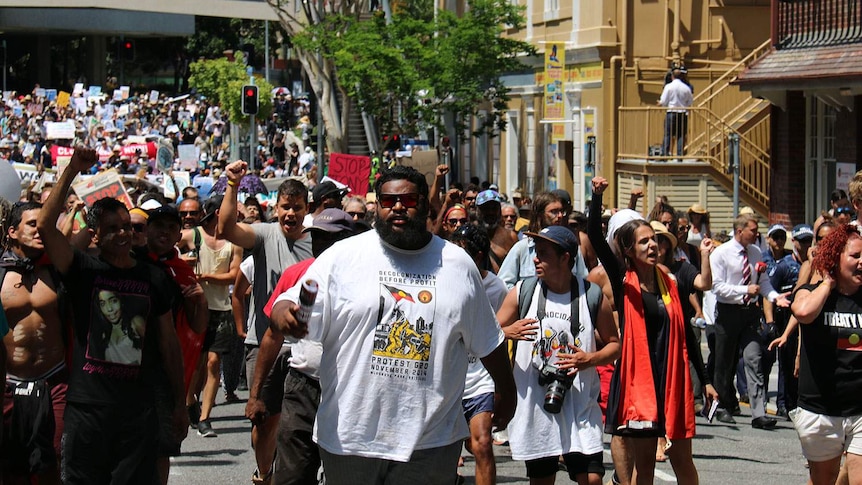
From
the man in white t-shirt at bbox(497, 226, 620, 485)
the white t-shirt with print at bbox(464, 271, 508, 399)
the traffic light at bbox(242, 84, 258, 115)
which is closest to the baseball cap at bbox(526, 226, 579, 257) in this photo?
the man in white t-shirt at bbox(497, 226, 620, 485)

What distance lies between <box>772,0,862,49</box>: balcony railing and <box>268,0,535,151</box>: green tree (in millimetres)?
7541

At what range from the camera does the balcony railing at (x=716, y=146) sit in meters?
26.0

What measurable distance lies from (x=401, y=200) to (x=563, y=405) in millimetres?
2423

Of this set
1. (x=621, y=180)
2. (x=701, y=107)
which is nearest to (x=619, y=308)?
(x=701, y=107)

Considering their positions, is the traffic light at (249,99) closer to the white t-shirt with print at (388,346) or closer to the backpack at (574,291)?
the backpack at (574,291)

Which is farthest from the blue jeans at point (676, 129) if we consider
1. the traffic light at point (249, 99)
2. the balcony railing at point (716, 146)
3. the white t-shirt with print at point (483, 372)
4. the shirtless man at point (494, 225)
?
the white t-shirt with print at point (483, 372)

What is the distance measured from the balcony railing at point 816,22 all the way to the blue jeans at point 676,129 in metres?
3.34

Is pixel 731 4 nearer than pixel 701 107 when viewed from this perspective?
No

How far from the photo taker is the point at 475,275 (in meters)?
5.52

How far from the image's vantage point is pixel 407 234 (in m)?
5.36

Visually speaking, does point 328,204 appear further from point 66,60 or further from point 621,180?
point 66,60

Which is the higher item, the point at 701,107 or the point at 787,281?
the point at 701,107

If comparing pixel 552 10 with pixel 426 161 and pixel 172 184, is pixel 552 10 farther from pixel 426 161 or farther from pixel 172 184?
pixel 172 184

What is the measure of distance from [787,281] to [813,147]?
39.8ft
